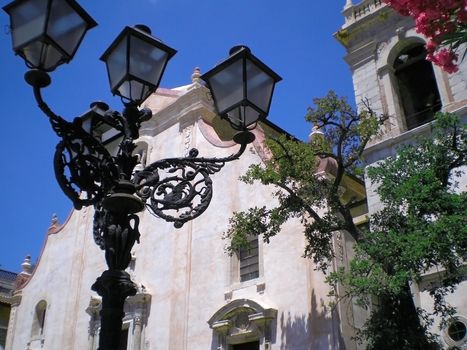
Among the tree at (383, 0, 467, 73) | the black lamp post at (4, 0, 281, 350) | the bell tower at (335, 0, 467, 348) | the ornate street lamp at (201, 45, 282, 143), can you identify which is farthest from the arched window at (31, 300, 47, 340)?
the tree at (383, 0, 467, 73)

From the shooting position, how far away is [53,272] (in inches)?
882

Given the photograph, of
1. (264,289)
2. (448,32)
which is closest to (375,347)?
(264,289)

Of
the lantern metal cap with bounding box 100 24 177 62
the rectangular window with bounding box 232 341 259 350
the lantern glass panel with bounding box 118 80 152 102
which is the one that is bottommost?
the rectangular window with bounding box 232 341 259 350

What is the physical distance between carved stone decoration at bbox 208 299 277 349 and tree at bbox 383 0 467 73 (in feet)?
30.3

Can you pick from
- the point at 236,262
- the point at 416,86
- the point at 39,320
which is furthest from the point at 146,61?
the point at 39,320

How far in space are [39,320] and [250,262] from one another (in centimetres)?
1099

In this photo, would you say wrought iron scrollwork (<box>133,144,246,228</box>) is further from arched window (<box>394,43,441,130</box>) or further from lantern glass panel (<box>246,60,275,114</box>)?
arched window (<box>394,43,441,130</box>)

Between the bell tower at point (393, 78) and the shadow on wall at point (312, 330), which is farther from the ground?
the bell tower at point (393, 78)

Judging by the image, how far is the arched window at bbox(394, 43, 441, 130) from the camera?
15805mm

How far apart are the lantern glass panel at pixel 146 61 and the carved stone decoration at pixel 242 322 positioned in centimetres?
928

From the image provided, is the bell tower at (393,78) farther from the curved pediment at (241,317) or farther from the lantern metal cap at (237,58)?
the lantern metal cap at (237,58)

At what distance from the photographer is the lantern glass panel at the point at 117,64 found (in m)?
5.85

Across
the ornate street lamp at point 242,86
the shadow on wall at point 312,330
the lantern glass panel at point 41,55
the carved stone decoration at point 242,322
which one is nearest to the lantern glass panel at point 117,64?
the lantern glass panel at point 41,55

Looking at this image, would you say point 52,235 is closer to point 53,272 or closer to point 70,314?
point 53,272
